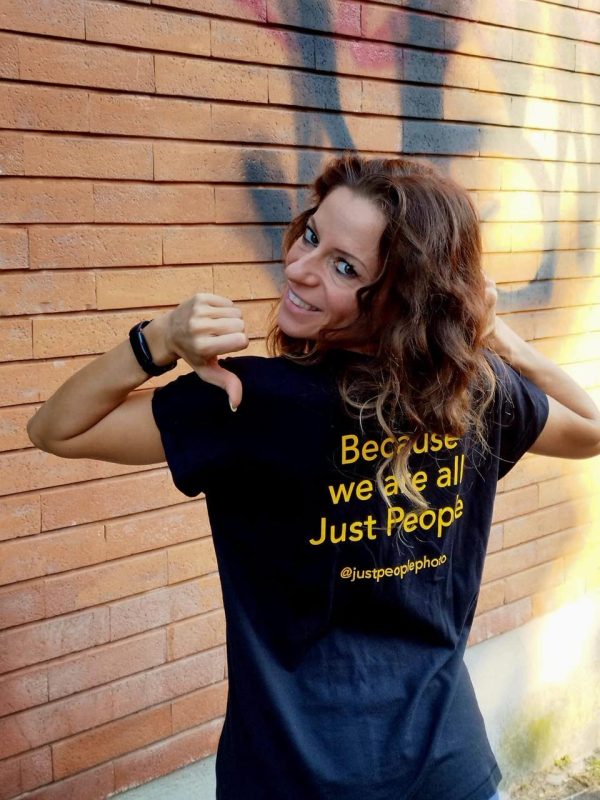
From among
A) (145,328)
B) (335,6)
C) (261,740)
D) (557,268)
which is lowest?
(261,740)

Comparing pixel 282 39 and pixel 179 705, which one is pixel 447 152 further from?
pixel 179 705

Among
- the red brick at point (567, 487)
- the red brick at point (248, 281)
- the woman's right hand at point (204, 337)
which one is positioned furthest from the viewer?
the red brick at point (567, 487)

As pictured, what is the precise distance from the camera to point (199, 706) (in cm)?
324

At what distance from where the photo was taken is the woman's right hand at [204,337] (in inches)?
60.6

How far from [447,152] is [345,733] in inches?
100

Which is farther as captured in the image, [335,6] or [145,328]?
[335,6]

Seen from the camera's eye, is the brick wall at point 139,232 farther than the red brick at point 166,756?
No

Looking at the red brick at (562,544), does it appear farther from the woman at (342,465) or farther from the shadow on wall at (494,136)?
the woman at (342,465)

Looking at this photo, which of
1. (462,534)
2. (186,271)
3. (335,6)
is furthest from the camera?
(335,6)

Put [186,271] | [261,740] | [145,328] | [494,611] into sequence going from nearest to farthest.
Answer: [145,328]
[261,740]
[186,271]
[494,611]

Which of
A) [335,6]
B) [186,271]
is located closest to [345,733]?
[186,271]

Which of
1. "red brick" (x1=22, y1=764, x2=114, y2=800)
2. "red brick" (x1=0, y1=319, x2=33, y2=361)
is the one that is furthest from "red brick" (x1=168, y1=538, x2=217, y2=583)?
"red brick" (x1=0, y1=319, x2=33, y2=361)

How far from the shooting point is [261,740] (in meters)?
1.75

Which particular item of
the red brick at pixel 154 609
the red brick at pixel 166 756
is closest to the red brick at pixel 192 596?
the red brick at pixel 154 609
